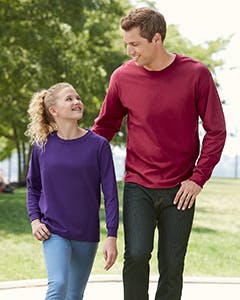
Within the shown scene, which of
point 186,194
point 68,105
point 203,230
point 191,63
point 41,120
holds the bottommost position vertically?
point 203,230

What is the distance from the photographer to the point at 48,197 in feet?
13.6

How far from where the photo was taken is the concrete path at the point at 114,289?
6.51 m

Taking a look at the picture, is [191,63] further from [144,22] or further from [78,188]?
[78,188]

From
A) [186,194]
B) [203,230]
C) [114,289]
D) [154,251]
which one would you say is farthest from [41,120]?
[203,230]

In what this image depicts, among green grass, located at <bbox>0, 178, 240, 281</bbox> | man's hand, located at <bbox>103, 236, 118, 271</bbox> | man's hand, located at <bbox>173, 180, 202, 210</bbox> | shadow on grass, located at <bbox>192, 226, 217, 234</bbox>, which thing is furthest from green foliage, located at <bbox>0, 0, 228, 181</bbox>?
man's hand, located at <bbox>103, 236, 118, 271</bbox>

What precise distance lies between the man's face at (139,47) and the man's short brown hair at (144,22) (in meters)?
0.02

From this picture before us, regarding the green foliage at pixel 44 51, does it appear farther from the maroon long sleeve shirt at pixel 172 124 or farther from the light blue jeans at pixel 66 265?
the light blue jeans at pixel 66 265

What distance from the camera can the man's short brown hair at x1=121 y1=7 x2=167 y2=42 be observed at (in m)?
4.16

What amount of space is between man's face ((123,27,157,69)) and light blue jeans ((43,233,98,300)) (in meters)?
1.08

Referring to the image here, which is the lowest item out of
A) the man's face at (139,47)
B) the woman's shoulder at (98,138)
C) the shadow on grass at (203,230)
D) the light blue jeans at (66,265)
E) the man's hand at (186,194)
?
the shadow on grass at (203,230)

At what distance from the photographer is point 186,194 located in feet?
14.0

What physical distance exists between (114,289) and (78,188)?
2.86m

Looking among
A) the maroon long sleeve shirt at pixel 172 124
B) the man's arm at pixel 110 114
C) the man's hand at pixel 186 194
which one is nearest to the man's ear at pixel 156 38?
the maroon long sleeve shirt at pixel 172 124

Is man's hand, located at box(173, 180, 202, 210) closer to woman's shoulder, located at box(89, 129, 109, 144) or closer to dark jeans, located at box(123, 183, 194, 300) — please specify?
dark jeans, located at box(123, 183, 194, 300)
